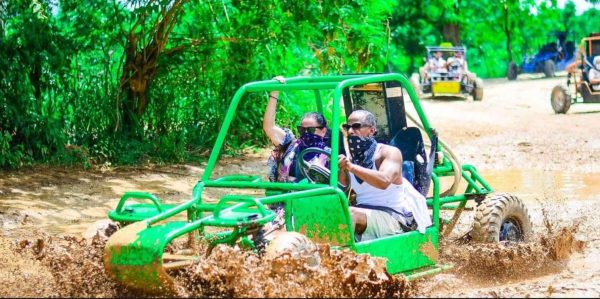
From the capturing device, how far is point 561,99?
23297mm

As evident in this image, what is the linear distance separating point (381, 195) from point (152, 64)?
7734mm

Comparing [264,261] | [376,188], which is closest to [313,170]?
[376,188]

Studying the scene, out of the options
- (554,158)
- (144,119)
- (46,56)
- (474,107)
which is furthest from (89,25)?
(474,107)

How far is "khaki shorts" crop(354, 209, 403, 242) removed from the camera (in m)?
6.98

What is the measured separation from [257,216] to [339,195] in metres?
0.59

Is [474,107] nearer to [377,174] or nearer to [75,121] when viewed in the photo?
[75,121]

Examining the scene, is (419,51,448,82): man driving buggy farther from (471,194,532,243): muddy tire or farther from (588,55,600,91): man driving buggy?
(471,194,532,243): muddy tire

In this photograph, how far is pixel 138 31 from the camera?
1469 centimetres

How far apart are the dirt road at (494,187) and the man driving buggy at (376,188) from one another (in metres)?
0.45

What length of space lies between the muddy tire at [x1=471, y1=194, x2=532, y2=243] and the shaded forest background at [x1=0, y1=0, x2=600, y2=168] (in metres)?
5.87

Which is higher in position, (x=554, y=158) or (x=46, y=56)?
(x=46, y=56)

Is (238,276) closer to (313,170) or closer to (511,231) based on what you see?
(313,170)

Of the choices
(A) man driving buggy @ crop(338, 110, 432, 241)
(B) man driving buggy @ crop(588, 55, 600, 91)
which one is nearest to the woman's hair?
(A) man driving buggy @ crop(338, 110, 432, 241)

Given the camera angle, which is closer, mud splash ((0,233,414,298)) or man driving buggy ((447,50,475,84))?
mud splash ((0,233,414,298))
